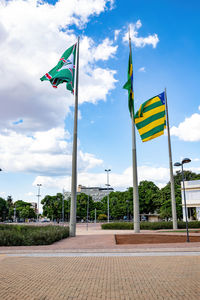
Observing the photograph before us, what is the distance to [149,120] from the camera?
2322cm

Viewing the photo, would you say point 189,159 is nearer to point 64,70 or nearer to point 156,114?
point 156,114

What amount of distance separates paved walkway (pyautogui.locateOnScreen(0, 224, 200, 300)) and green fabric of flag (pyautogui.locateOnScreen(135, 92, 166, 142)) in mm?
12179

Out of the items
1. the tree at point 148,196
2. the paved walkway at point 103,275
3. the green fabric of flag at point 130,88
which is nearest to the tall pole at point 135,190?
the green fabric of flag at point 130,88

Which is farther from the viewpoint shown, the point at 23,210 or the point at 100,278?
the point at 23,210

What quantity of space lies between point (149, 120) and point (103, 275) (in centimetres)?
1743

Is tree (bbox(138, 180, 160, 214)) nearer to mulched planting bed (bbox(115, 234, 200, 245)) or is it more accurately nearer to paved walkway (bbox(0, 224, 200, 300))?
mulched planting bed (bbox(115, 234, 200, 245))

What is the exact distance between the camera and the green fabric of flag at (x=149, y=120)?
22875 mm

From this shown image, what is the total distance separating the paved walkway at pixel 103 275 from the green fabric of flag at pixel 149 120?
12179mm

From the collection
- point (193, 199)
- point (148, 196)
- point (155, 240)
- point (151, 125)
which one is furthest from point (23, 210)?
point (155, 240)

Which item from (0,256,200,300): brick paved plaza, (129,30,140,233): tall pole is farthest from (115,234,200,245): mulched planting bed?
(0,256,200,300): brick paved plaza

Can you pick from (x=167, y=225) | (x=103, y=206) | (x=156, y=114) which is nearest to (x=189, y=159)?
(x=156, y=114)

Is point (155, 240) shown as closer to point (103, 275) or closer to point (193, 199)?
point (103, 275)

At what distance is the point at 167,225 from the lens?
92.6 ft

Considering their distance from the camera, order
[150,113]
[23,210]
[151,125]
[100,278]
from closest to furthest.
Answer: [100,278] → [151,125] → [150,113] → [23,210]
